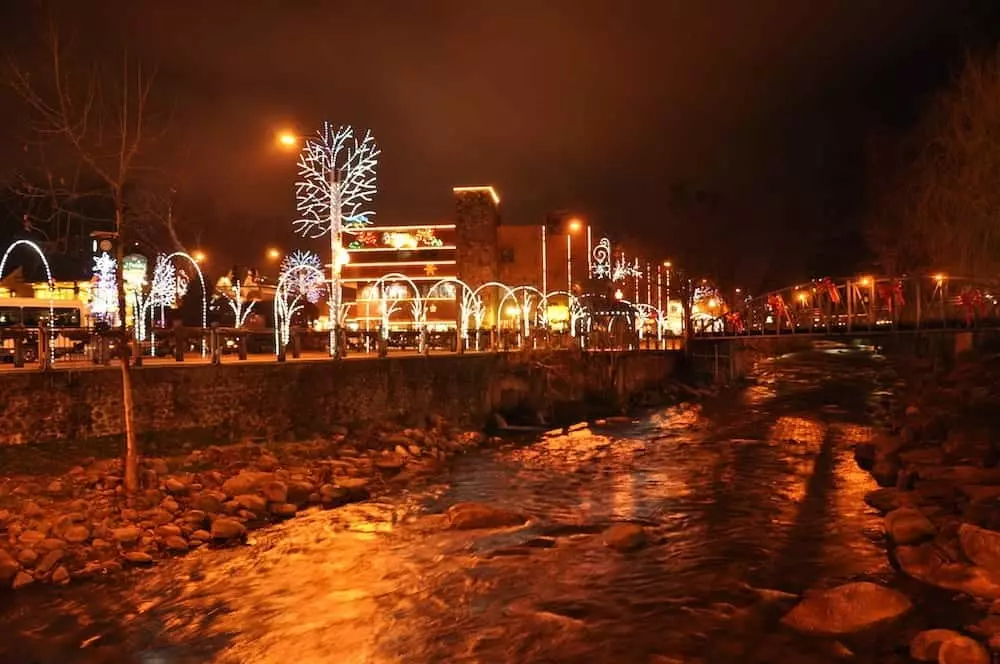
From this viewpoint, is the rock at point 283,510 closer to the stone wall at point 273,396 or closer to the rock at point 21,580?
the stone wall at point 273,396

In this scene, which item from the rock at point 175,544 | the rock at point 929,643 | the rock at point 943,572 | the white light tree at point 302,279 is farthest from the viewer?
the white light tree at point 302,279

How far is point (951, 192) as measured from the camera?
974 inches

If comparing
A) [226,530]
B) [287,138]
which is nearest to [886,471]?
[226,530]

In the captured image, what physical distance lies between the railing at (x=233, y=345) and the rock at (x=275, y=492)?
4.95 metres

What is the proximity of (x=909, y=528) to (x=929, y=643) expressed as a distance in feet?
17.3

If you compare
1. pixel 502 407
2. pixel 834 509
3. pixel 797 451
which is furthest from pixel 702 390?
pixel 834 509

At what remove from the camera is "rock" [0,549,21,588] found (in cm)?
1394

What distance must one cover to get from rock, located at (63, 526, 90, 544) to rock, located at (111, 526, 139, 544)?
1.60ft

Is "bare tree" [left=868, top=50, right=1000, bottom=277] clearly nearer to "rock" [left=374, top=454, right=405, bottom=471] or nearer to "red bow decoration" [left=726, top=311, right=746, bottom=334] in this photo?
"rock" [left=374, top=454, right=405, bottom=471]

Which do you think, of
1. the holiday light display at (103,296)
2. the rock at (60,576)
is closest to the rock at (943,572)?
the rock at (60,576)

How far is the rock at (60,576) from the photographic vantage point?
1416cm

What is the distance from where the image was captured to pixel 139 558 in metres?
15.2

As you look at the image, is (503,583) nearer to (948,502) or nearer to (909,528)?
(909,528)

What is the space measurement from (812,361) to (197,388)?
250 feet
